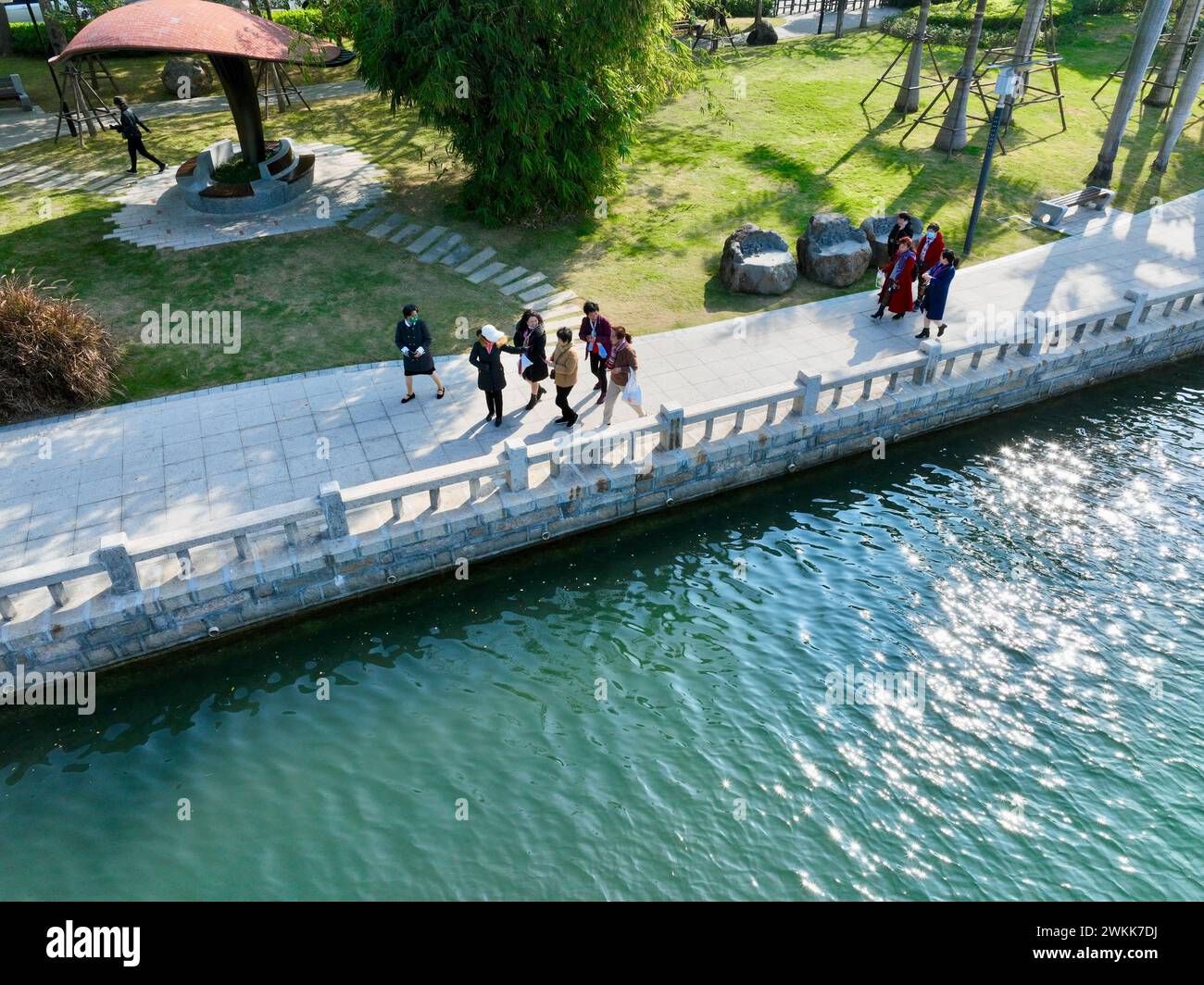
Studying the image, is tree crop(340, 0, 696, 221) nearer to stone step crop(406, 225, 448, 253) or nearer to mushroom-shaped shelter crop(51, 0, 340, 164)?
stone step crop(406, 225, 448, 253)

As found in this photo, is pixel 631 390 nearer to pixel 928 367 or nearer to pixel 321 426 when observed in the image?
pixel 321 426

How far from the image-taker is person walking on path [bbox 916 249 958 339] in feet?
45.4

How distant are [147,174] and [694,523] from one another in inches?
683

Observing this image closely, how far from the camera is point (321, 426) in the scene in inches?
488

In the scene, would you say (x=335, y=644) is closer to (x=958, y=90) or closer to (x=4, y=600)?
(x=4, y=600)

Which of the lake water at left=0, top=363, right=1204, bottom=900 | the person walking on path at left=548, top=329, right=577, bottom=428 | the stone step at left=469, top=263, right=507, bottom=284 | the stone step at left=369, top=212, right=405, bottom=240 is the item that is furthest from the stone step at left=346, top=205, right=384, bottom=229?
the lake water at left=0, top=363, right=1204, bottom=900

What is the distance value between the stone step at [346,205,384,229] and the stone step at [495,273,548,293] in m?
4.21

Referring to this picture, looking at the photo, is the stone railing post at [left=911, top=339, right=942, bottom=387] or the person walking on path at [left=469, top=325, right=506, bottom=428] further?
the stone railing post at [left=911, top=339, right=942, bottom=387]

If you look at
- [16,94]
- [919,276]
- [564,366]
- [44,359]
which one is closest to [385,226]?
[44,359]

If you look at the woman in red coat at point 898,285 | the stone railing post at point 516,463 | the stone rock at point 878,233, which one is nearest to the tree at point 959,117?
the stone rock at point 878,233

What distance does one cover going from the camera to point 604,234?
18.1 meters

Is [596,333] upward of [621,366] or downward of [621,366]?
upward

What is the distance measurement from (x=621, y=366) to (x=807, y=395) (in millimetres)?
2977

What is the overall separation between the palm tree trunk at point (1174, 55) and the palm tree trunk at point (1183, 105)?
3440 mm
